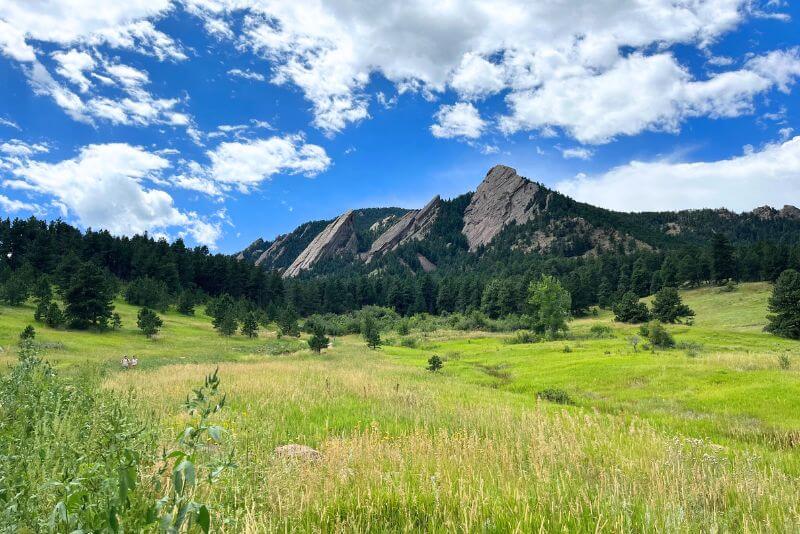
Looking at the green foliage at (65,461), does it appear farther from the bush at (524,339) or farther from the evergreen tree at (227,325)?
the evergreen tree at (227,325)

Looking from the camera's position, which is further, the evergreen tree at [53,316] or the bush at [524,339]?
the bush at [524,339]

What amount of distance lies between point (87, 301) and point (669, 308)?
94541 millimetres

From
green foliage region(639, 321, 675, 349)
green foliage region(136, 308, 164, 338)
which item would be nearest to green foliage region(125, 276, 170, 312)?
green foliage region(136, 308, 164, 338)

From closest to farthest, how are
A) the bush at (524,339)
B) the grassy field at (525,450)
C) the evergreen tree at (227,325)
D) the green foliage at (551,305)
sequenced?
the grassy field at (525,450) < the green foliage at (551,305) < the bush at (524,339) < the evergreen tree at (227,325)

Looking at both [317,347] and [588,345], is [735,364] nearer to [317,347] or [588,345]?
[588,345]

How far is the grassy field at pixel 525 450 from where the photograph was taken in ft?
14.6

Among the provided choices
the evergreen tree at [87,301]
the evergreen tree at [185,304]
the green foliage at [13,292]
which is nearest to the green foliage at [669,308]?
the evergreen tree at [87,301]

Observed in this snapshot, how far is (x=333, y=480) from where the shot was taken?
17.6ft

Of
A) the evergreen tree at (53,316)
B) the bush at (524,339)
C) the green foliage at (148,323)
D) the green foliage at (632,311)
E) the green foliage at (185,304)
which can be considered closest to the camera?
the evergreen tree at (53,316)

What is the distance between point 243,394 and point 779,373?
27.1m

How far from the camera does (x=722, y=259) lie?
10550 centimetres

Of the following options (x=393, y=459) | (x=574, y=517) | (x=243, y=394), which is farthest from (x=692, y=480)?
(x=243, y=394)

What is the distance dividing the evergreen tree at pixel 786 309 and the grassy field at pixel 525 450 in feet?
123

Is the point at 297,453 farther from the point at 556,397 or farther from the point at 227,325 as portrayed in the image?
the point at 227,325
